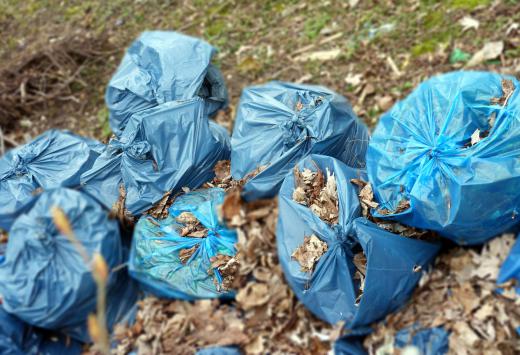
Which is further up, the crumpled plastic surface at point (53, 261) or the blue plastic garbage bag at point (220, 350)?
the crumpled plastic surface at point (53, 261)

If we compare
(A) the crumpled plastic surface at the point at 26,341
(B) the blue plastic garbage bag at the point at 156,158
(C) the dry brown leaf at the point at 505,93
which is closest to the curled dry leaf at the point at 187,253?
(B) the blue plastic garbage bag at the point at 156,158

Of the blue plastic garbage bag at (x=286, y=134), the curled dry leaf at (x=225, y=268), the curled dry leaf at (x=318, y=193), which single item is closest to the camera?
the curled dry leaf at (x=318, y=193)

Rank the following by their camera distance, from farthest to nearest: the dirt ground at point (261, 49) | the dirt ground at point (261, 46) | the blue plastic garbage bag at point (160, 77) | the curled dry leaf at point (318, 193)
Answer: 1. the dirt ground at point (261, 46)
2. the dirt ground at point (261, 49)
3. the blue plastic garbage bag at point (160, 77)
4. the curled dry leaf at point (318, 193)

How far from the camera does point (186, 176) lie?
2748mm

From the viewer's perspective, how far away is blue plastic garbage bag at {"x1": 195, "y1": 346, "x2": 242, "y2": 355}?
2.26m

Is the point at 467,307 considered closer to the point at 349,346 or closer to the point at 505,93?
the point at 349,346

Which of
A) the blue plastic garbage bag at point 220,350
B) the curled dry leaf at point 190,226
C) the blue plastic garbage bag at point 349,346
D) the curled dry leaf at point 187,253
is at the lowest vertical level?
the blue plastic garbage bag at point 349,346

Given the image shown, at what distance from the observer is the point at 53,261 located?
2328 millimetres

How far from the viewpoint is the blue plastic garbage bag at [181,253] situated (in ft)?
8.12

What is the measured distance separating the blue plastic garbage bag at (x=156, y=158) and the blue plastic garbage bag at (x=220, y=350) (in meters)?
0.86

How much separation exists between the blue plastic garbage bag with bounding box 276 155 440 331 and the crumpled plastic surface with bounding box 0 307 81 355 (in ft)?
4.37

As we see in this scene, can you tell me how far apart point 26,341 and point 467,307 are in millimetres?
2222

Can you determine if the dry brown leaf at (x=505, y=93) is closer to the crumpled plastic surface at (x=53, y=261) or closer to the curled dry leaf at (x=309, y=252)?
the curled dry leaf at (x=309, y=252)

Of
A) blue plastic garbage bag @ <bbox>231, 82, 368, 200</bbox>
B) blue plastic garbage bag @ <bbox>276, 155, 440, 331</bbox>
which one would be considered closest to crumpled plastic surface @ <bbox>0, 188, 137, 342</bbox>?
blue plastic garbage bag @ <bbox>231, 82, 368, 200</bbox>
